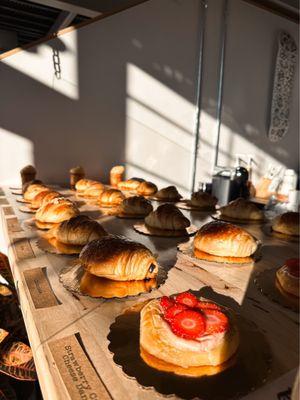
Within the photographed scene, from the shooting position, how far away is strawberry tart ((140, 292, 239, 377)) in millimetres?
597

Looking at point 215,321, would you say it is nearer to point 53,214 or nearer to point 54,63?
point 53,214

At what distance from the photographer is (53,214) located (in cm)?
149

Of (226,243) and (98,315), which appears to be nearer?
(98,315)

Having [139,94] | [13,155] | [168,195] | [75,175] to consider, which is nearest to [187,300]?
[168,195]

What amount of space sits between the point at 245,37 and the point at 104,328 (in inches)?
151

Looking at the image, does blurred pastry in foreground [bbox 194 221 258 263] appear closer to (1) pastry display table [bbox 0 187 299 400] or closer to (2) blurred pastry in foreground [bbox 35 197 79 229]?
(1) pastry display table [bbox 0 187 299 400]

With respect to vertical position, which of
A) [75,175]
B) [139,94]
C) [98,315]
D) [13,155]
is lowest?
[98,315]

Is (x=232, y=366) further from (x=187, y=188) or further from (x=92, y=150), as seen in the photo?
(x=187, y=188)

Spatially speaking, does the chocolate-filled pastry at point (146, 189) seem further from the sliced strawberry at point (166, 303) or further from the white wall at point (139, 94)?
the sliced strawberry at point (166, 303)

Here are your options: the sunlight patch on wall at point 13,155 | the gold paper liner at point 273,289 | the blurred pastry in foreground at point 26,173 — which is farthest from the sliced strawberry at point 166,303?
the sunlight patch on wall at point 13,155

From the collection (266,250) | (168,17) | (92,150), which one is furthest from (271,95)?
(266,250)

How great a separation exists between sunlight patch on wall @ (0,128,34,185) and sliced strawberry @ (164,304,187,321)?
2.35m

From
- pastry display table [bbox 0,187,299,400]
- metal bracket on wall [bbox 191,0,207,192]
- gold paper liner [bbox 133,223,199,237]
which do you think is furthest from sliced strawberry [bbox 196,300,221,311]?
metal bracket on wall [bbox 191,0,207,192]

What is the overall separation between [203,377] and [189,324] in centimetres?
10
